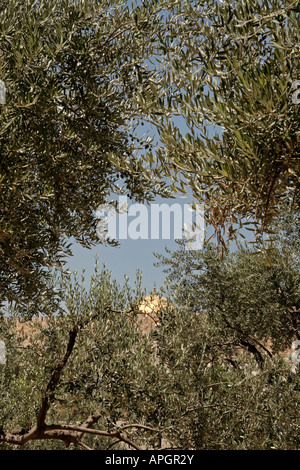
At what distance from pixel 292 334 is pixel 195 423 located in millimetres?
8315

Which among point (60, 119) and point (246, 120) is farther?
point (60, 119)

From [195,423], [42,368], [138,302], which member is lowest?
[195,423]

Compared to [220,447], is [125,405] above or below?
above

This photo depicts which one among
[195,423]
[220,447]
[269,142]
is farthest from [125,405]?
[269,142]

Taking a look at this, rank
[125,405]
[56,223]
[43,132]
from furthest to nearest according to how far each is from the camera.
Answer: [125,405]
[56,223]
[43,132]

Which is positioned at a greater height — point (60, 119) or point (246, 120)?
point (60, 119)

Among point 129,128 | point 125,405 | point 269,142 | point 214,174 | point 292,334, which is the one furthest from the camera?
point 292,334

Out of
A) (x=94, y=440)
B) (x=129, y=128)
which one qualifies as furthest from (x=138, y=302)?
(x=94, y=440)

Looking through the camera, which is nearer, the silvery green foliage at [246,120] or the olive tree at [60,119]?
the silvery green foliage at [246,120]

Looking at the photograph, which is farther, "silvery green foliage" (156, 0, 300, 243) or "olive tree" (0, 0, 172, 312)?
"olive tree" (0, 0, 172, 312)
